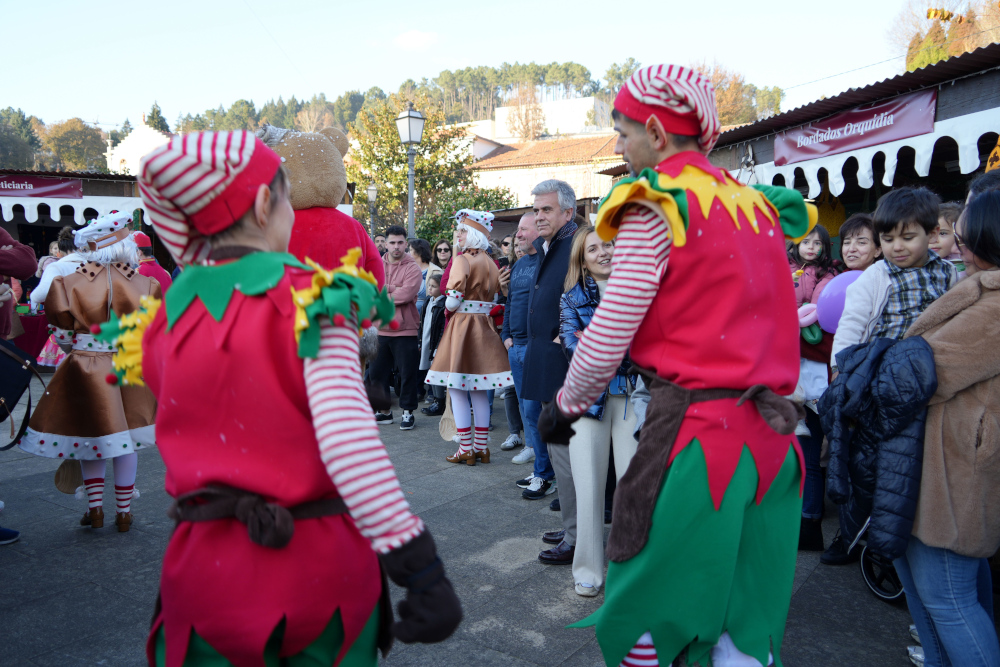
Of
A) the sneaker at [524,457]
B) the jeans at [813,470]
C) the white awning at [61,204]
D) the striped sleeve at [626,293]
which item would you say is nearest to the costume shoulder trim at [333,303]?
the striped sleeve at [626,293]

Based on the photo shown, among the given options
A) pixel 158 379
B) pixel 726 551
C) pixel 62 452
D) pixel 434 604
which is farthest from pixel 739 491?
pixel 62 452

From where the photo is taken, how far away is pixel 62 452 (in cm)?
416

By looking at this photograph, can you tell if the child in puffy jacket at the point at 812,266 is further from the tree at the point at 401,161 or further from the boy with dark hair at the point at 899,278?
the tree at the point at 401,161

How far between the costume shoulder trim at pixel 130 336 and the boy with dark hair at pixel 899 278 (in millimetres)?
2383

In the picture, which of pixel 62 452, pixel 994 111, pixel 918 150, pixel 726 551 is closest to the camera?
pixel 726 551

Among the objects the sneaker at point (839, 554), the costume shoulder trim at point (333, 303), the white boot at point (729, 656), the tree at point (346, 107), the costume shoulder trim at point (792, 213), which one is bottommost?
the sneaker at point (839, 554)

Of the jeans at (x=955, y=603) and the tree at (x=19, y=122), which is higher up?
the tree at (x=19, y=122)

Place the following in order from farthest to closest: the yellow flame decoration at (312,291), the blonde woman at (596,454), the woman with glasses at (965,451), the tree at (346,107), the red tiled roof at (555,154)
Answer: the tree at (346,107) < the red tiled roof at (555,154) < the blonde woman at (596,454) < the woman with glasses at (965,451) < the yellow flame decoration at (312,291)

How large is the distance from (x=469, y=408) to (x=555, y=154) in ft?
114

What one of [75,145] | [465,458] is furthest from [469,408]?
[75,145]

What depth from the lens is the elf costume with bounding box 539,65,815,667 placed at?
1739mm

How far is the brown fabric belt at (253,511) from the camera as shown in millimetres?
1300

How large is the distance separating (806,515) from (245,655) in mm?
3334

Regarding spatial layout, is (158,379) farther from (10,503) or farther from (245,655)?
(10,503)
